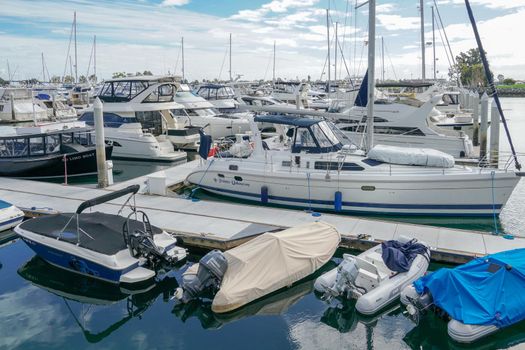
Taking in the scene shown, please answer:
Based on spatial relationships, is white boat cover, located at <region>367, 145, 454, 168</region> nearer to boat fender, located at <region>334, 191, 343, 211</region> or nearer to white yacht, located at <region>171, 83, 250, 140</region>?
boat fender, located at <region>334, 191, 343, 211</region>

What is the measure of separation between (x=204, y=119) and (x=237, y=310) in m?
21.5

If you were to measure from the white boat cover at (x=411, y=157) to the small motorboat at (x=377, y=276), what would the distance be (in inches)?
190

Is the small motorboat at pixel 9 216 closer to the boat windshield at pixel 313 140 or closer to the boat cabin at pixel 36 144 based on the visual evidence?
the boat cabin at pixel 36 144

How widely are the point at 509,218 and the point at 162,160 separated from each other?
1570 cm

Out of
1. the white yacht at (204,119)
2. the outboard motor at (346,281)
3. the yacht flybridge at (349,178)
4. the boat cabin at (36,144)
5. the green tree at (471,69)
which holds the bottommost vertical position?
the outboard motor at (346,281)

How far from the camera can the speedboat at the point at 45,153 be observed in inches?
743

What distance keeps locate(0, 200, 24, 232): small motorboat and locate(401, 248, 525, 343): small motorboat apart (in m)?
10.3

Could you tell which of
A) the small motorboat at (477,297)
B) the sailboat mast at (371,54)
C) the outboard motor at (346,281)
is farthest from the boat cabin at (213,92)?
the small motorboat at (477,297)

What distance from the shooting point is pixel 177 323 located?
29.8 feet

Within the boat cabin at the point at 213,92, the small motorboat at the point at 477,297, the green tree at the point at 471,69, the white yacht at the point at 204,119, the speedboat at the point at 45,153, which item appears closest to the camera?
the small motorboat at the point at 477,297

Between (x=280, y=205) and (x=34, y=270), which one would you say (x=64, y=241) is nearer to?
(x=34, y=270)

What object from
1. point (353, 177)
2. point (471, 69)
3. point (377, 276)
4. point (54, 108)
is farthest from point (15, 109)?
point (471, 69)

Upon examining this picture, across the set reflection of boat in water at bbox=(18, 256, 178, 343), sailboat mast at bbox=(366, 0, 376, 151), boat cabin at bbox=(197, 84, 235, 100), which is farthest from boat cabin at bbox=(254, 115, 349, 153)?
boat cabin at bbox=(197, 84, 235, 100)

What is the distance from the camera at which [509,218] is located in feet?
48.9
